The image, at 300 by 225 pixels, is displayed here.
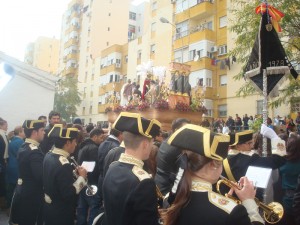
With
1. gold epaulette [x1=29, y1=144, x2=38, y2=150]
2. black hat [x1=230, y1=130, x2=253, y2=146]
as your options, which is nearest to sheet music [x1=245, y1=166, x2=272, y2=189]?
→ black hat [x1=230, y1=130, x2=253, y2=146]

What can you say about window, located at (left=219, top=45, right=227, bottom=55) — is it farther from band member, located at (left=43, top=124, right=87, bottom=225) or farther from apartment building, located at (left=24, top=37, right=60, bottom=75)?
apartment building, located at (left=24, top=37, right=60, bottom=75)

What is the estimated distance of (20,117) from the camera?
1825 cm

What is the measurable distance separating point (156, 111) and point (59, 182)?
7823 millimetres

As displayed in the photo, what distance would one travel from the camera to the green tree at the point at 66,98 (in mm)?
43144

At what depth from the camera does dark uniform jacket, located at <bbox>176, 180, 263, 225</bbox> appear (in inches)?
82.7

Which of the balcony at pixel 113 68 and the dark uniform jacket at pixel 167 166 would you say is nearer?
the dark uniform jacket at pixel 167 166

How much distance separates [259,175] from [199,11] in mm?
28516

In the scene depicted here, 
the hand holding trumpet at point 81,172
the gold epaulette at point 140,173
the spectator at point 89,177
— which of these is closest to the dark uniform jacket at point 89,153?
the spectator at point 89,177

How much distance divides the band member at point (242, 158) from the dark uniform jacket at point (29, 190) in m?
2.70

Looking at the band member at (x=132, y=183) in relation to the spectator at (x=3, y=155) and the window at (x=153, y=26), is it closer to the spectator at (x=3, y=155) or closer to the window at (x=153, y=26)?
the spectator at (x=3, y=155)

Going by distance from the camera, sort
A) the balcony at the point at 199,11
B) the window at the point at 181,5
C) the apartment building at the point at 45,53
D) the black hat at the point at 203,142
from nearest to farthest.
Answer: the black hat at the point at 203,142
the balcony at the point at 199,11
the window at the point at 181,5
the apartment building at the point at 45,53

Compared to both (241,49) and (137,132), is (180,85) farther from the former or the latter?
(137,132)

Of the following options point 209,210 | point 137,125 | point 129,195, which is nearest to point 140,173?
point 129,195

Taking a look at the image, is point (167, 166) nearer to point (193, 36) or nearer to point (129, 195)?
point (129, 195)
